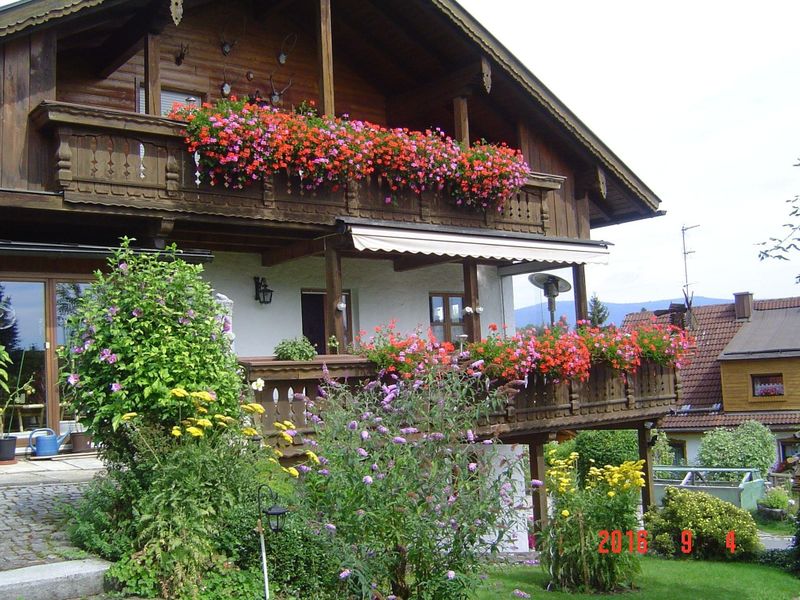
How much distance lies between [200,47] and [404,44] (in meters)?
3.78

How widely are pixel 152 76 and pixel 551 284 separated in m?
9.69

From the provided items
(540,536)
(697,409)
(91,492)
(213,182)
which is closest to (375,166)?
(213,182)

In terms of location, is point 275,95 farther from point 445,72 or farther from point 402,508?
point 402,508

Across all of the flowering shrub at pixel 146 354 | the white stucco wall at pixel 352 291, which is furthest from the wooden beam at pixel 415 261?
the flowering shrub at pixel 146 354

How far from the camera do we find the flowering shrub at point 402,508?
670 centimetres

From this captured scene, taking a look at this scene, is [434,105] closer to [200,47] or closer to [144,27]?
[200,47]

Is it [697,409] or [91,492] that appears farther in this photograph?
[697,409]

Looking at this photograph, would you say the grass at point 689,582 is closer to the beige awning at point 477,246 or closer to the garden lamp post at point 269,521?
the garden lamp post at point 269,521

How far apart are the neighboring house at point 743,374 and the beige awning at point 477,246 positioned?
23098mm

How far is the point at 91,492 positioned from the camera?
7660mm

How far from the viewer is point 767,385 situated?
3766cm

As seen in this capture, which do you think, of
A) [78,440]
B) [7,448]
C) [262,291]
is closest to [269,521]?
[7,448]

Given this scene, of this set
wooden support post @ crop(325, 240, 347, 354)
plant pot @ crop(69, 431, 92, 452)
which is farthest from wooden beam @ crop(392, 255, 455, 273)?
plant pot @ crop(69, 431, 92, 452)

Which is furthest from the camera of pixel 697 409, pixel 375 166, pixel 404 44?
pixel 697 409
